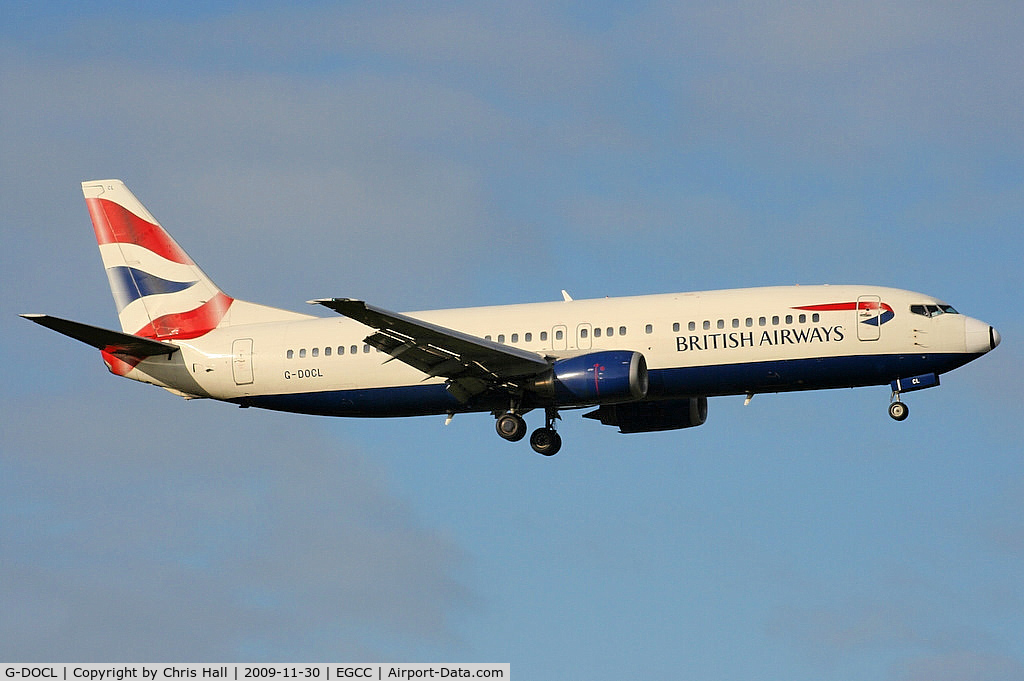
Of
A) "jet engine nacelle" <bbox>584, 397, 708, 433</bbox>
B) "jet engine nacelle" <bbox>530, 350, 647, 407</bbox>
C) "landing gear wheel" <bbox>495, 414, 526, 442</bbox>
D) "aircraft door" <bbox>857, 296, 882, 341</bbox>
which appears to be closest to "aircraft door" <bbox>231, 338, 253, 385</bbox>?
"landing gear wheel" <bbox>495, 414, 526, 442</bbox>

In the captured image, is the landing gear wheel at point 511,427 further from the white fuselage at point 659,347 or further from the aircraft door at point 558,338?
the aircraft door at point 558,338

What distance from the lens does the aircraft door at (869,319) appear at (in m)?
47.0

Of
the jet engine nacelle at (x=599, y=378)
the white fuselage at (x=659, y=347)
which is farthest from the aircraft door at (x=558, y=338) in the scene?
the jet engine nacelle at (x=599, y=378)

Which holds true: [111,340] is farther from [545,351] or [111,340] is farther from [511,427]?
[545,351]

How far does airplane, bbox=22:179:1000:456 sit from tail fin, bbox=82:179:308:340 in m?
0.08

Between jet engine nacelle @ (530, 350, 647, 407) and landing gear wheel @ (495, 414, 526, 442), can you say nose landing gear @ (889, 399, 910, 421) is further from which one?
landing gear wheel @ (495, 414, 526, 442)

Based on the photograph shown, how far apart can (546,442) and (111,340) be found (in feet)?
48.3

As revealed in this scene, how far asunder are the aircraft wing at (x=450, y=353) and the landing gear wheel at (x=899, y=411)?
34.9 feet

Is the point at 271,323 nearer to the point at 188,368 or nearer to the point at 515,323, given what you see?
the point at 188,368

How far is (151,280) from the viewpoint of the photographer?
55.2 metres

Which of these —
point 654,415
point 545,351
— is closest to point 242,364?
point 545,351

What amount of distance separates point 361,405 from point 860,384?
52.2 feet

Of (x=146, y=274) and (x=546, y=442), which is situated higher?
(x=146, y=274)

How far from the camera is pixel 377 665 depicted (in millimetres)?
37281
